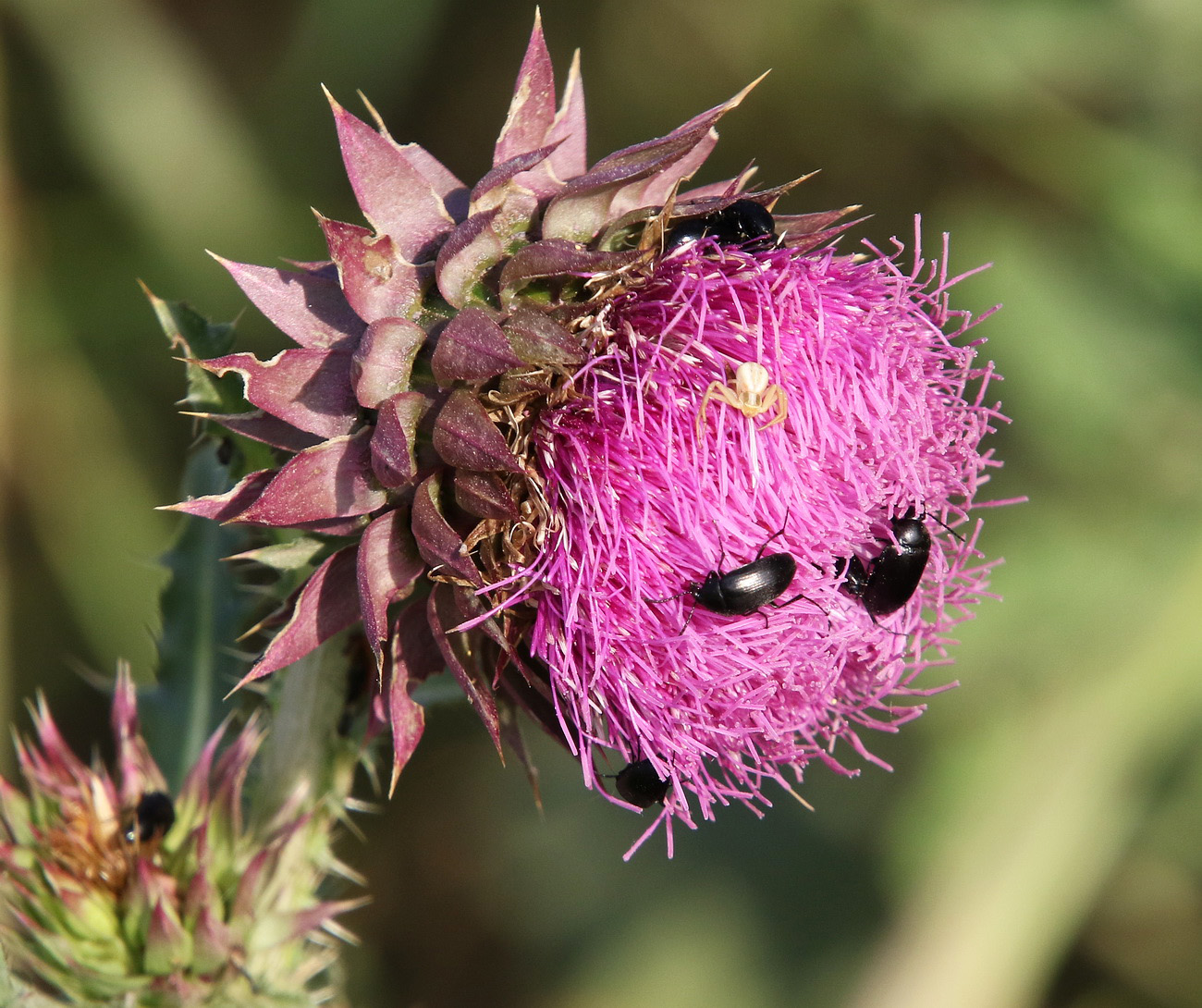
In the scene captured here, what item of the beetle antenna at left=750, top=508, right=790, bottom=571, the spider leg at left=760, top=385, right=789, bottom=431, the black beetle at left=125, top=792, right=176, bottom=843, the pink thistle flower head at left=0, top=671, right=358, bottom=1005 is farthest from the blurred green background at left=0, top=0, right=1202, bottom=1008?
the spider leg at left=760, top=385, right=789, bottom=431

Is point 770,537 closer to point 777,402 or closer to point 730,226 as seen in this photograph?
point 777,402

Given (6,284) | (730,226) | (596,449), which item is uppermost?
(730,226)

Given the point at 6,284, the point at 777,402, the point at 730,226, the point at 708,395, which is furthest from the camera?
the point at 6,284

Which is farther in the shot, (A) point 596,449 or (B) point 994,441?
(B) point 994,441

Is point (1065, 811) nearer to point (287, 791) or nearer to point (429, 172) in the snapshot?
point (287, 791)

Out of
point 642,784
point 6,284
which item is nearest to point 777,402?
point 642,784

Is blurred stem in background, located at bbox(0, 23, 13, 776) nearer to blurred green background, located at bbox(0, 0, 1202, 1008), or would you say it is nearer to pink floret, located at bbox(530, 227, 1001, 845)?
blurred green background, located at bbox(0, 0, 1202, 1008)

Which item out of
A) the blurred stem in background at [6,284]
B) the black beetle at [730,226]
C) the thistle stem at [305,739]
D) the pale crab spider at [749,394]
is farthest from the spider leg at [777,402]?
the blurred stem in background at [6,284]
